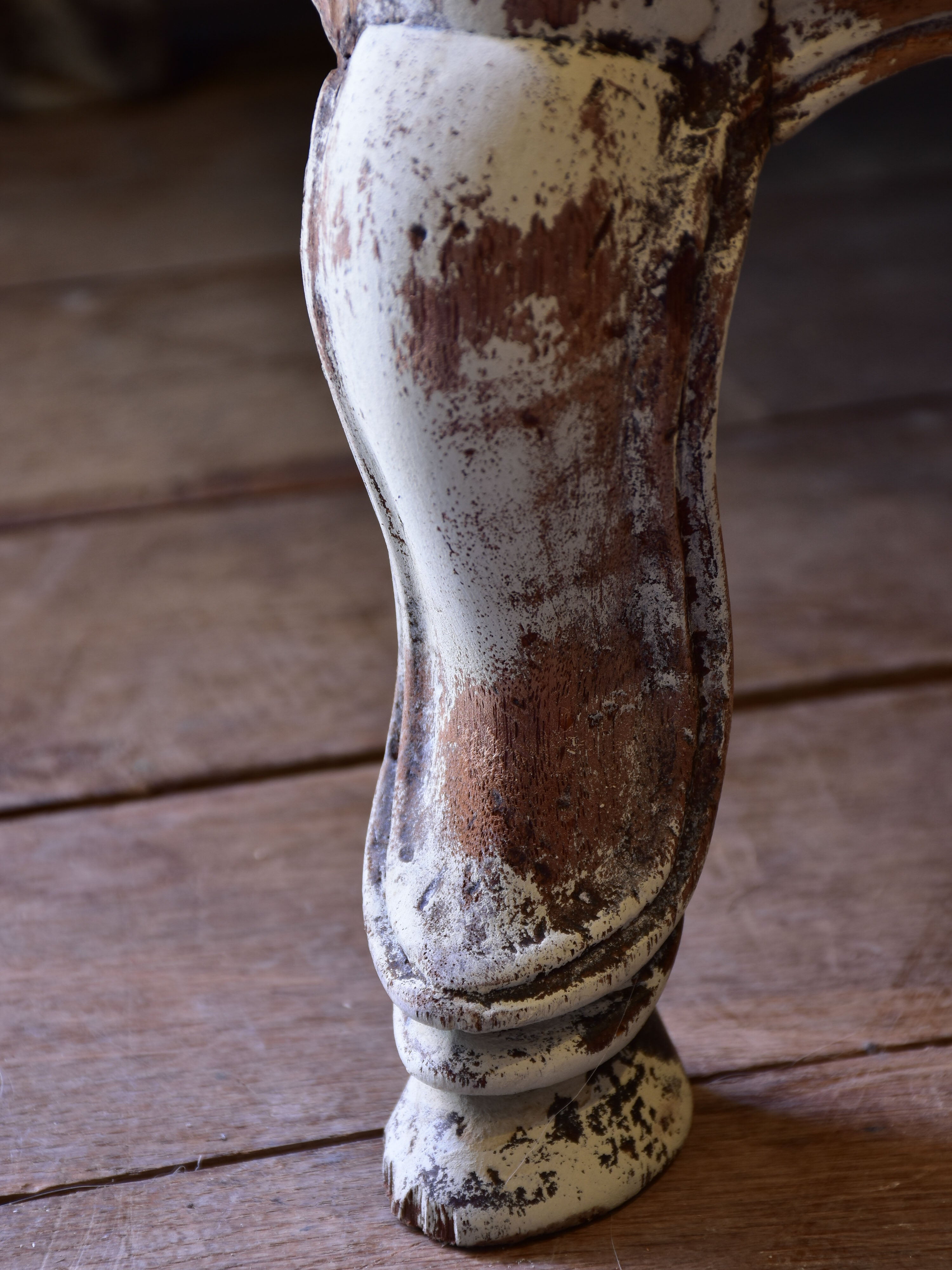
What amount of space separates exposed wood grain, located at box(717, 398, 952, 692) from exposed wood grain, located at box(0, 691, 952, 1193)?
0.05m

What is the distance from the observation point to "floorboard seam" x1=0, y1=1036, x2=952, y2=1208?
0.30 m

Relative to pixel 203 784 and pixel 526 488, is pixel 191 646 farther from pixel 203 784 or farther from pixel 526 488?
pixel 526 488

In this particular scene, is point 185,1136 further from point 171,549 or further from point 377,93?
point 171,549

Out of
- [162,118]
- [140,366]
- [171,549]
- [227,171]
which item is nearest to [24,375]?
[140,366]

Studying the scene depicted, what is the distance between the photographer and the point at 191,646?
0.54 meters

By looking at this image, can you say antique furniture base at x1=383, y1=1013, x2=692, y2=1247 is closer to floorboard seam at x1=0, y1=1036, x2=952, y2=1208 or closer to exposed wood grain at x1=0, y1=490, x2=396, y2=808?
floorboard seam at x1=0, y1=1036, x2=952, y2=1208

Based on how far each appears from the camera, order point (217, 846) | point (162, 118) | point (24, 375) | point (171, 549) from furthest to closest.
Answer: point (162, 118) → point (24, 375) → point (171, 549) → point (217, 846)

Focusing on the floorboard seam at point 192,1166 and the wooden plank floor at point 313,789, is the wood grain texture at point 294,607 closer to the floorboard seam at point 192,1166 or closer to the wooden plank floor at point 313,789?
the wooden plank floor at point 313,789

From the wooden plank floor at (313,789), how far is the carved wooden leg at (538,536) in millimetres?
35

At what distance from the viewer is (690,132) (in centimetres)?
23

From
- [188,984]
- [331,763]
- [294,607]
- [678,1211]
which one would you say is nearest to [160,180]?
[294,607]

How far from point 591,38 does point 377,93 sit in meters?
0.04

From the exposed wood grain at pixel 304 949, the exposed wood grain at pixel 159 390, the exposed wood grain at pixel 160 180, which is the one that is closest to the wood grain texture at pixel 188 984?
the exposed wood grain at pixel 304 949

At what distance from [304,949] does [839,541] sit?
0.32 meters
